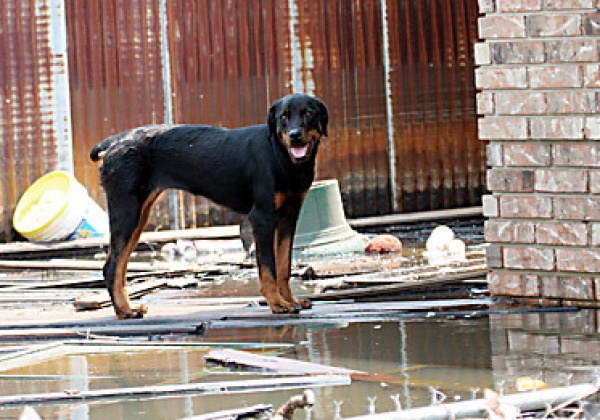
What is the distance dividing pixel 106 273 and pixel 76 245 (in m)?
4.98

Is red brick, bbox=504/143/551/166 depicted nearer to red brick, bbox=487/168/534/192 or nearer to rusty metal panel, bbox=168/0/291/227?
red brick, bbox=487/168/534/192

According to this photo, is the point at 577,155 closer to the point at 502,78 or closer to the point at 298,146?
the point at 502,78

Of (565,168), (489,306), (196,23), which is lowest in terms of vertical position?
(489,306)

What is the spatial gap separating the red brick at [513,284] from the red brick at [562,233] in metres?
0.29

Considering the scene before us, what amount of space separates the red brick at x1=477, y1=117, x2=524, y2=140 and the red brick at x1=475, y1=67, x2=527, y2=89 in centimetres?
22

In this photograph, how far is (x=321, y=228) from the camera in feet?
Answer: 46.4

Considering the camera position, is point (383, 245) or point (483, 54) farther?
point (383, 245)

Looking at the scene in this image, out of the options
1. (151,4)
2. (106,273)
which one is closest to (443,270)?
(106,273)

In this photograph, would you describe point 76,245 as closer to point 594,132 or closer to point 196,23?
point 196,23

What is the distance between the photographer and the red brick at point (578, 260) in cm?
943

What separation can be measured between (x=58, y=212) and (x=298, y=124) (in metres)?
6.20

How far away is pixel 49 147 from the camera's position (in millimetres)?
15867

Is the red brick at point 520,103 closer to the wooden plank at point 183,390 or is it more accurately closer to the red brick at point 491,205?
the red brick at point 491,205

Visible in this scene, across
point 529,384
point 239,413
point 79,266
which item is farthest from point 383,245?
point 239,413
